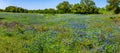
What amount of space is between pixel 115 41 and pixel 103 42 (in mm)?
549

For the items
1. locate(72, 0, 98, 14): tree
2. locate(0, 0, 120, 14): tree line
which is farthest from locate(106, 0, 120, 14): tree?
locate(72, 0, 98, 14): tree

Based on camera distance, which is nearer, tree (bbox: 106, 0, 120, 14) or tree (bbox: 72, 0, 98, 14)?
tree (bbox: 106, 0, 120, 14)

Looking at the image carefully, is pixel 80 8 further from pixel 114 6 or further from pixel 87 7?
pixel 114 6

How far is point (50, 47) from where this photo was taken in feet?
35.4

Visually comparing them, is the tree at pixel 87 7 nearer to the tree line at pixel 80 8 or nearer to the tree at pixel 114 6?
the tree line at pixel 80 8

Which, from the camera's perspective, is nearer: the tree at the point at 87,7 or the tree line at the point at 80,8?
the tree line at the point at 80,8

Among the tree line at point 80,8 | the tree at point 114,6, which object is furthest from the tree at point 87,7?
the tree at point 114,6

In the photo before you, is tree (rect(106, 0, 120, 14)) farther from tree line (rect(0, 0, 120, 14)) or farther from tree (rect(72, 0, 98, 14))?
tree (rect(72, 0, 98, 14))

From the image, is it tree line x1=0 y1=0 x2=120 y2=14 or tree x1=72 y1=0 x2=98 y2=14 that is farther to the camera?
tree x1=72 y1=0 x2=98 y2=14

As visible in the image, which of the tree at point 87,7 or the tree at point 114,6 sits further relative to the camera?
the tree at point 87,7

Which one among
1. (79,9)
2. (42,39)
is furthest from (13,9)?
(42,39)

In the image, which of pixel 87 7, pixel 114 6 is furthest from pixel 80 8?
pixel 114 6

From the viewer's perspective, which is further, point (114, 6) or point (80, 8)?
point (80, 8)

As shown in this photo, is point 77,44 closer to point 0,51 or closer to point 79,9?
point 0,51
